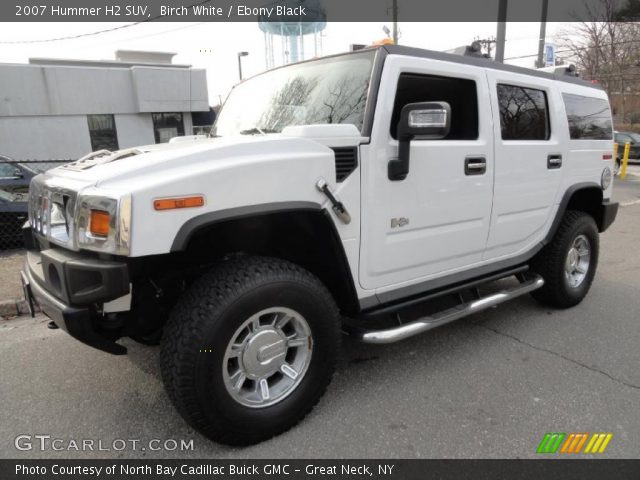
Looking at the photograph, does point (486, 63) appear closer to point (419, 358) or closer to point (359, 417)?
point (419, 358)

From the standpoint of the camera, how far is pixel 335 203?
2367mm

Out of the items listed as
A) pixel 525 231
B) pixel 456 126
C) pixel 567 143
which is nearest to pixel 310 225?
pixel 456 126

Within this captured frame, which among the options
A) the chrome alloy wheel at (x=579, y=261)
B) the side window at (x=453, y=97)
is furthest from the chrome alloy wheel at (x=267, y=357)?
the chrome alloy wheel at (x=579, y=261)

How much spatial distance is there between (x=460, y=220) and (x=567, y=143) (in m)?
1.51

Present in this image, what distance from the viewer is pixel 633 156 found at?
1967cm

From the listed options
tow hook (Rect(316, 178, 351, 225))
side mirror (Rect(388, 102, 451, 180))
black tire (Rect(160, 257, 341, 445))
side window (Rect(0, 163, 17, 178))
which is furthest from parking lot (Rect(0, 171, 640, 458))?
side window (Rect(0, 163, 17, 178))

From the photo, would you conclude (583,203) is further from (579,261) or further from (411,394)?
(411,394)

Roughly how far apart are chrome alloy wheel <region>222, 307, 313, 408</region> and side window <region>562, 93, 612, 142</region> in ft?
9.99

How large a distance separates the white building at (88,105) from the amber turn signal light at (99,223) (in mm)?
19276

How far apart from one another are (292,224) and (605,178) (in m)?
3.46

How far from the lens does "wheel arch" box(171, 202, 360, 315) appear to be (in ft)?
7.57

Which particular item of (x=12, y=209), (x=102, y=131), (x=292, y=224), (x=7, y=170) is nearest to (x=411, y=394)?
(x=292, y=224)

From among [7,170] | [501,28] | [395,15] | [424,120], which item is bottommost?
[7,170]
